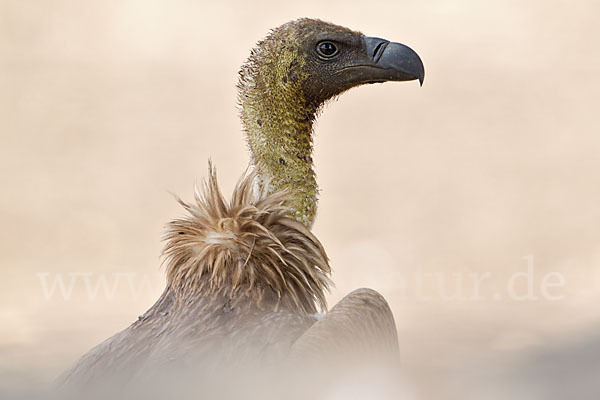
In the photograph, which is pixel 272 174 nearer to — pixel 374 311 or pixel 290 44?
pixel 290 44

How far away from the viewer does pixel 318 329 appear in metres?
2.09

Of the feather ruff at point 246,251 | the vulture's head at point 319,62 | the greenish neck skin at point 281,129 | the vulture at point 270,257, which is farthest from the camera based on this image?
the vulture's head at point 319,62

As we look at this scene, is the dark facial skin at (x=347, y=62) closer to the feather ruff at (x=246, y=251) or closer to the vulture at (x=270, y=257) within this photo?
the vulture at (x=270, y=257)

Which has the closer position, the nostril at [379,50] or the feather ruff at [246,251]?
the feather ruff at [246,251]

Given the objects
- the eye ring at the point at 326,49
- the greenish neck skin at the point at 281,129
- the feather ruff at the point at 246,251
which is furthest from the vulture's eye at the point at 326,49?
the feather ruff at the point at 246,251

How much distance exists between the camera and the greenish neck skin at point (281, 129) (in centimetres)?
312

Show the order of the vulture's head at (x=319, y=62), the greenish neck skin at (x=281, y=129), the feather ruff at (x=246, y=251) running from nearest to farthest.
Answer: the feather ruff at (x=246, y=251) → the greenish neck skin at (x=281, y=129) → the vulture's head at (x=319, y=62)

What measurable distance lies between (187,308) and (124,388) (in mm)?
1944

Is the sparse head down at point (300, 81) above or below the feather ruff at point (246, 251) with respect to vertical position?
above

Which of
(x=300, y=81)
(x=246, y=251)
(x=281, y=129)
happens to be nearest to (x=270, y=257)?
(x=246, y=251)

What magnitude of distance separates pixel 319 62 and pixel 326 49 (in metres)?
0.08

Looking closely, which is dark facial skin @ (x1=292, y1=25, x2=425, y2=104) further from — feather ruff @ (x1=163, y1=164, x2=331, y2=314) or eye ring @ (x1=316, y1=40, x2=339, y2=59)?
feather ruff @ (x1=163, y1=164, x2=331, y2=314)

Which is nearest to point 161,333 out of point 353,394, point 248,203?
point 248,203

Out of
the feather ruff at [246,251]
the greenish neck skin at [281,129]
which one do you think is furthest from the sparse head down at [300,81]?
the feather ruff at [246,251]
